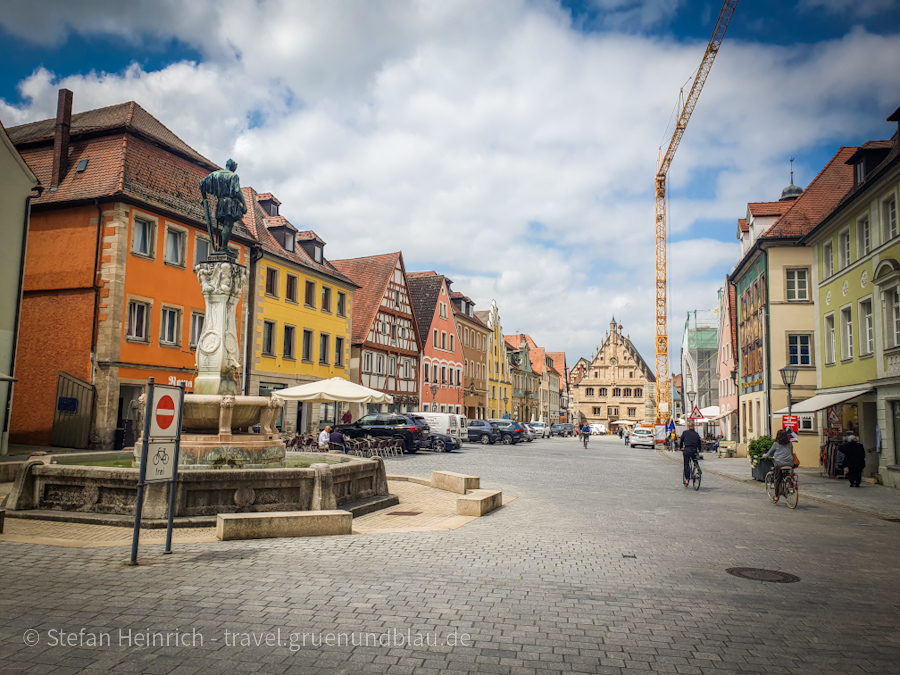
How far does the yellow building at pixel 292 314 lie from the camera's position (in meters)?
33.4

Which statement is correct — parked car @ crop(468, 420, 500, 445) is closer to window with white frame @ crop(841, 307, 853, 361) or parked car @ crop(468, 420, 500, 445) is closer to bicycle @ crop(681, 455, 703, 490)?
window with white frame @ crop(841, 307, 853, 361)

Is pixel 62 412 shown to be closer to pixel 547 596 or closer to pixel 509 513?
pixel 509 513

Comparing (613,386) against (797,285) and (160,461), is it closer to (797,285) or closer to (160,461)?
(797,285)

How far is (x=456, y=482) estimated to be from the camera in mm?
15125

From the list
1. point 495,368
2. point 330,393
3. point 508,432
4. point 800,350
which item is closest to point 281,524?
point 330,393

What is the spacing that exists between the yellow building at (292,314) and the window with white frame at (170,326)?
516 centimetres

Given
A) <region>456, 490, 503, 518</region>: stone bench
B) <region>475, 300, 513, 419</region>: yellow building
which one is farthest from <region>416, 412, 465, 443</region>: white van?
<region>475, 300, 513, 419</region>: yellow building

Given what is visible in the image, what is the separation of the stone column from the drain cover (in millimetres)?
8981

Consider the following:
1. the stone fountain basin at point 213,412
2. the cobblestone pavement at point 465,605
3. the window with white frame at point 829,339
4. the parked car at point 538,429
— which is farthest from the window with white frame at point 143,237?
the parked car at point 538,429

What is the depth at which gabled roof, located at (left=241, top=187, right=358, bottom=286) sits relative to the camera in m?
34.1

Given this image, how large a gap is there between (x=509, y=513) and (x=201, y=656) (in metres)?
8.41

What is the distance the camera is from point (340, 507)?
37.1ft

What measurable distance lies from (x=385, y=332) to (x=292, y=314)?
425 inches

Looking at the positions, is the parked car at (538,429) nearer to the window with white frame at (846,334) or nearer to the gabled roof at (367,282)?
the gabled roof at (367,282)
